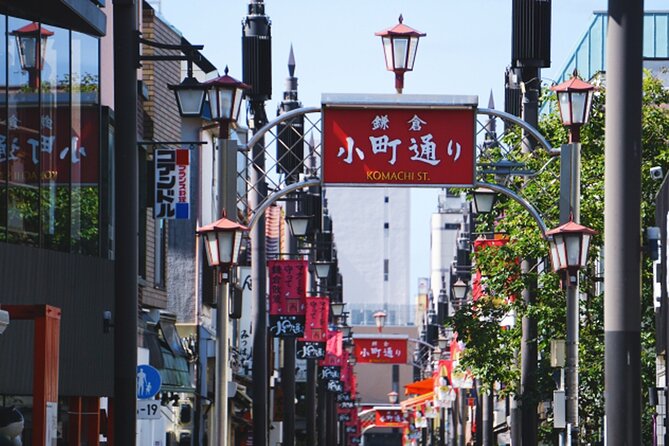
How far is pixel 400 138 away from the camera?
27188mm

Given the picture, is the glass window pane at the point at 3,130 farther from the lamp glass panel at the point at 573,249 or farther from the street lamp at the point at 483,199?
the street lamp at the point at 483,199

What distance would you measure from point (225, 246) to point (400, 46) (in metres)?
4.32

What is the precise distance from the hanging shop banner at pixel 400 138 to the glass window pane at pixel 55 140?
430 cm

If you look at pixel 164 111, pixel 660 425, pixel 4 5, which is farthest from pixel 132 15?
pixel 164 111

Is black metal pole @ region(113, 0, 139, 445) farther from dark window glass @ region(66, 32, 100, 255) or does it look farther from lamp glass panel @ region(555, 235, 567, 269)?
lamp glass panel @ region(555, 235, 567, 269)

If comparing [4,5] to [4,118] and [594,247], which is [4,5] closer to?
[4,118]

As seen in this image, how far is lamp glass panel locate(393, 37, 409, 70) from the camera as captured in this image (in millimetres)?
26516

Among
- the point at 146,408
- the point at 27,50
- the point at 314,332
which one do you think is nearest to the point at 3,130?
the point at 27,50

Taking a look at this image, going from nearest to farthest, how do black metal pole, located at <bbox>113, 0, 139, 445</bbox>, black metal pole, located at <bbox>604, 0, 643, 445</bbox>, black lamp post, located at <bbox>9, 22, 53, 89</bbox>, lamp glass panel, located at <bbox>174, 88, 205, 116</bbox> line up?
1. black metal pole, located at <bbox>604, 0, 643, 445</bbox>
2. black metal pole, located at <bbox>113, 0, 139, 445</bbox>
3. lamp glass panel, located at <bbox>174, 88, 205, 116</bbox>
4. black lamp post, located at <bbox>9, 22, 53, 89</bbox>

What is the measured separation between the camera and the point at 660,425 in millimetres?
26219

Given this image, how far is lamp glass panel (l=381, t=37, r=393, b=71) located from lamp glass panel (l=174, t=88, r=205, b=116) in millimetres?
4503

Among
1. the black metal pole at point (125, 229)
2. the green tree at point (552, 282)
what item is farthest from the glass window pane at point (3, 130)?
the green tree at point (552, 282)

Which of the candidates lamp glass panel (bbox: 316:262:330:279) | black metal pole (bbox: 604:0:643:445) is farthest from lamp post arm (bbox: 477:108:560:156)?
lamp glass panel (bbox: 316:262:330:279)

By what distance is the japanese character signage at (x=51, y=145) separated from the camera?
78.9 ft
